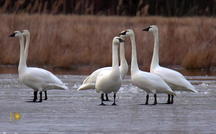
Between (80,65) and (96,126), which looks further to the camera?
(80,65)

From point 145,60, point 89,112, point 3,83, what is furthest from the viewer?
point 145,60

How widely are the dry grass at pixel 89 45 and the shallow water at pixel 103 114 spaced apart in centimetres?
603

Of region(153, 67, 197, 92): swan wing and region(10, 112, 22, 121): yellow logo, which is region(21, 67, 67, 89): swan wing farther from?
region(10, 112, 22, 121): yellow logo

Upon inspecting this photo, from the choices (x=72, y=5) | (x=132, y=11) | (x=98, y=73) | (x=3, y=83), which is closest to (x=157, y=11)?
(x=132, y=11)

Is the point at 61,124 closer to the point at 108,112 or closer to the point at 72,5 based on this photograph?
the point at 108,112

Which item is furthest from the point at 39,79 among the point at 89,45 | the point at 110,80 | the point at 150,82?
the point at 89,45

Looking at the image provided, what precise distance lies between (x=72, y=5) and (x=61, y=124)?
24470mm

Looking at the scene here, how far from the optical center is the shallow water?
31.6 feet

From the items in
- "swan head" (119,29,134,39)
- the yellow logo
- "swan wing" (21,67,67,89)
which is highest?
"swan head" (119,29,134,39)

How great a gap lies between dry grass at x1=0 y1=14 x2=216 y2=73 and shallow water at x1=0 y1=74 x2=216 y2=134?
6.03m

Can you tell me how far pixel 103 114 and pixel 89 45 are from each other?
1137 centimetres

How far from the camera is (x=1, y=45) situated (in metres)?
22.1

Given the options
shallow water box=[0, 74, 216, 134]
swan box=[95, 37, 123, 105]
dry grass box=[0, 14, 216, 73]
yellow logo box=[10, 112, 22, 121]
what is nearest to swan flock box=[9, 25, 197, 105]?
swan box=[95, 37, 123, 105]

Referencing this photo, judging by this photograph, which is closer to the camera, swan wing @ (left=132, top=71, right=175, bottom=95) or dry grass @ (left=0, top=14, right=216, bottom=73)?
swan wing @ (left=132, top=71, right=175, bottom=95)
